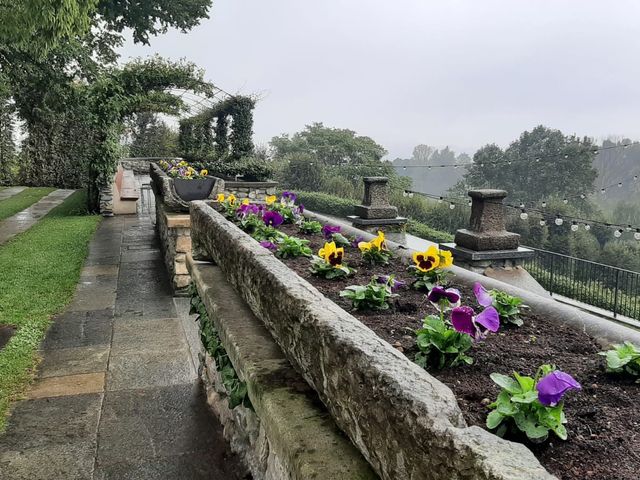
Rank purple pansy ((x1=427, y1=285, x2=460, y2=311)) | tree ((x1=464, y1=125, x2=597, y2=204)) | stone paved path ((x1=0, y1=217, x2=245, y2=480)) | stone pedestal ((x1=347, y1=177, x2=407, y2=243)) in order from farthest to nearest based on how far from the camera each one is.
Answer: tree ((x1=464, y1=125, x2=597, y2=204)) → stone pedestal ((x1=347, y1=177, x2=407, y2=243)) → stone paved path ((x1=0, y1=217, x2=245, y2=480)) → purple pansy ((x1=427, y1=285, x2=460, y2=311))

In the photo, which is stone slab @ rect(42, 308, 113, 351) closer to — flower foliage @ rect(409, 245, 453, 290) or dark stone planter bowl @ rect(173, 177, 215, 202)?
dark stone planter bowl @ rect(173, 177, 215, 202)

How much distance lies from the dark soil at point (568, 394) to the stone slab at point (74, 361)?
271 centimetres

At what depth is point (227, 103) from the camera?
52.4 ft

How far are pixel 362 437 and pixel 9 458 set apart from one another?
2573 mm

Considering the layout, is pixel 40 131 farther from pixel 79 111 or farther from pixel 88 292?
pixel 88 292

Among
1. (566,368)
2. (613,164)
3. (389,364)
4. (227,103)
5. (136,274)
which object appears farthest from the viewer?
(613,164)

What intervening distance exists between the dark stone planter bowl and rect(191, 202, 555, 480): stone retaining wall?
560cm

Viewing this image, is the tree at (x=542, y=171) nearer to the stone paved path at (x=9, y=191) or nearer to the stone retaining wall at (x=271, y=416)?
the stone paved path at (x=9, y=191)

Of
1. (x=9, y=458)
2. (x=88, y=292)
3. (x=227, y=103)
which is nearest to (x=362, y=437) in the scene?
(x=9, y=458)

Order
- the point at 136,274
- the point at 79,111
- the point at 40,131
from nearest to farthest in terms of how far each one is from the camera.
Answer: the point at 136,274, the point at 79,111, the point at 40,131

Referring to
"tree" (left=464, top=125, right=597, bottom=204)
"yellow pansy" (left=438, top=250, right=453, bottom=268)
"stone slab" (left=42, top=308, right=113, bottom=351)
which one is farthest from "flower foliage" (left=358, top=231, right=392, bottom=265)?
"tree" (left=464, top=125, right=597, bottom=204)

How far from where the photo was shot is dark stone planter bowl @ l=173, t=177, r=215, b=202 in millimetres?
7461

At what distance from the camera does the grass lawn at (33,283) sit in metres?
4.22

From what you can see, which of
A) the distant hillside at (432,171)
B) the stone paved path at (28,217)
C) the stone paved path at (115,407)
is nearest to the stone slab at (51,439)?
the stone paved path at (115,407)
